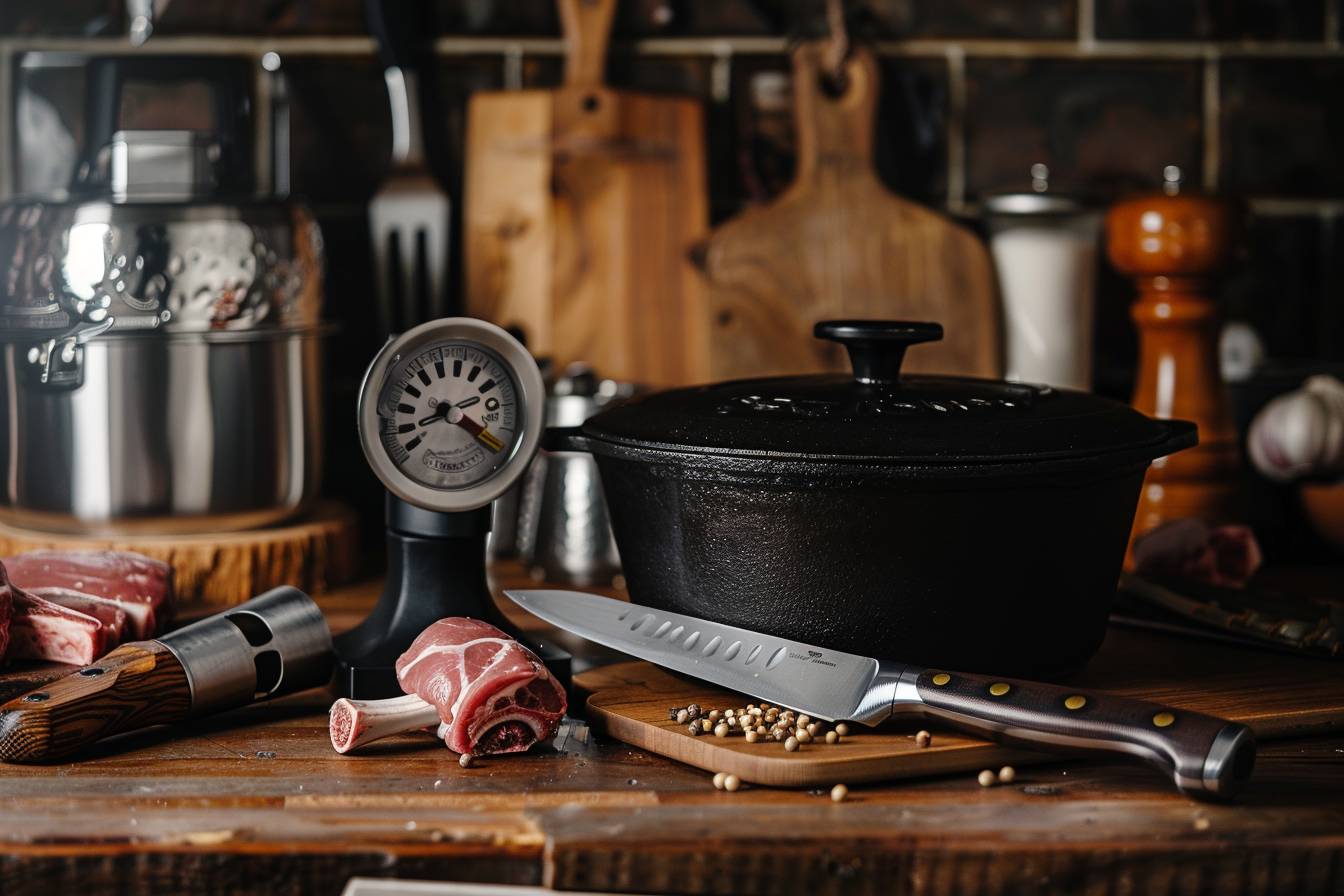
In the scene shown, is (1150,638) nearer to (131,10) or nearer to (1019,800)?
(1019,800)

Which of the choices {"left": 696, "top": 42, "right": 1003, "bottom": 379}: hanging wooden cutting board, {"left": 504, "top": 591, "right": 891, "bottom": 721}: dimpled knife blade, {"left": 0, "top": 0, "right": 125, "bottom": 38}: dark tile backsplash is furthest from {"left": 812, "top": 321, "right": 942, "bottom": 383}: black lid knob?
{"left": 0, "top": 0, "right": 125, "bottom": 38}: dark tile backsplash

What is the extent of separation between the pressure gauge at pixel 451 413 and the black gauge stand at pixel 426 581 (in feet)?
0.16

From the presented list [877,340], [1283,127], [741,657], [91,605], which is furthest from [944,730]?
[1283,127]

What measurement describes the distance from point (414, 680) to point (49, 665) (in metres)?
0.39

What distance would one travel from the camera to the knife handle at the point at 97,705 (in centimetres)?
106

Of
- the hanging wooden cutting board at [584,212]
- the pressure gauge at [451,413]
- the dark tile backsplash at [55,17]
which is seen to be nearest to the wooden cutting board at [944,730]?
the pressure gauge at [451,413]

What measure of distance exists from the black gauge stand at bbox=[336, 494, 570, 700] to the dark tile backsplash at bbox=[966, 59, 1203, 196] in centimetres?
98

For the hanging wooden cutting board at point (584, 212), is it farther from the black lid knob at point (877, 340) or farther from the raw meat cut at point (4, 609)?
the raw meat cut at point (4, 609)

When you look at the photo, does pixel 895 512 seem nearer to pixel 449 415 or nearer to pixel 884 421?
pixel 884 421

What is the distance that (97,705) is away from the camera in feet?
3.55

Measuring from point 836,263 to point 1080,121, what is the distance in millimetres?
395

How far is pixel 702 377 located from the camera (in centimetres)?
188

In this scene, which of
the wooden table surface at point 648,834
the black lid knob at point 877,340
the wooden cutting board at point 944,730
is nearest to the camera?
the wooden table surface at point 648,834

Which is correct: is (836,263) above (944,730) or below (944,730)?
above
